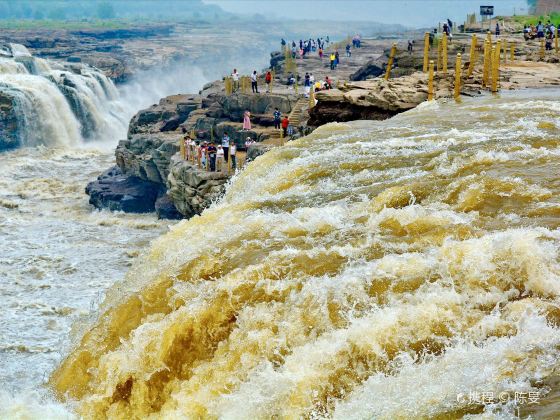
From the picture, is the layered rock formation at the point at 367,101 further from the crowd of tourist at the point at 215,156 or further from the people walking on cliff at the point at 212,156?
the people walking on cliff at the point at 212,156

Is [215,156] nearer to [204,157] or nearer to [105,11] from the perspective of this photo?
[204,157]

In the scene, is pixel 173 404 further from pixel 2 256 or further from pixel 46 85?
pixel 46 85

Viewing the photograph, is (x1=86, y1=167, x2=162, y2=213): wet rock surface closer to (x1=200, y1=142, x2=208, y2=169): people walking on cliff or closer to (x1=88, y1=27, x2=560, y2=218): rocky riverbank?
(x1=88, y1=27, x2=560, y2=218): rocky riverbank

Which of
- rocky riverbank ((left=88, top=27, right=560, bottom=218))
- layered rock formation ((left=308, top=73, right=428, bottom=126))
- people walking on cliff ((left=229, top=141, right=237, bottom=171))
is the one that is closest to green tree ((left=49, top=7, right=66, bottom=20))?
rocky riverbank ((left=88, top=27, right=560, bottom=218))

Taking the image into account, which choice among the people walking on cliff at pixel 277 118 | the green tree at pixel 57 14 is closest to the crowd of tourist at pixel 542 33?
the people walking on cliff at pixel 277 118

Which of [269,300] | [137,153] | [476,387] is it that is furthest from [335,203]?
[137,153]
